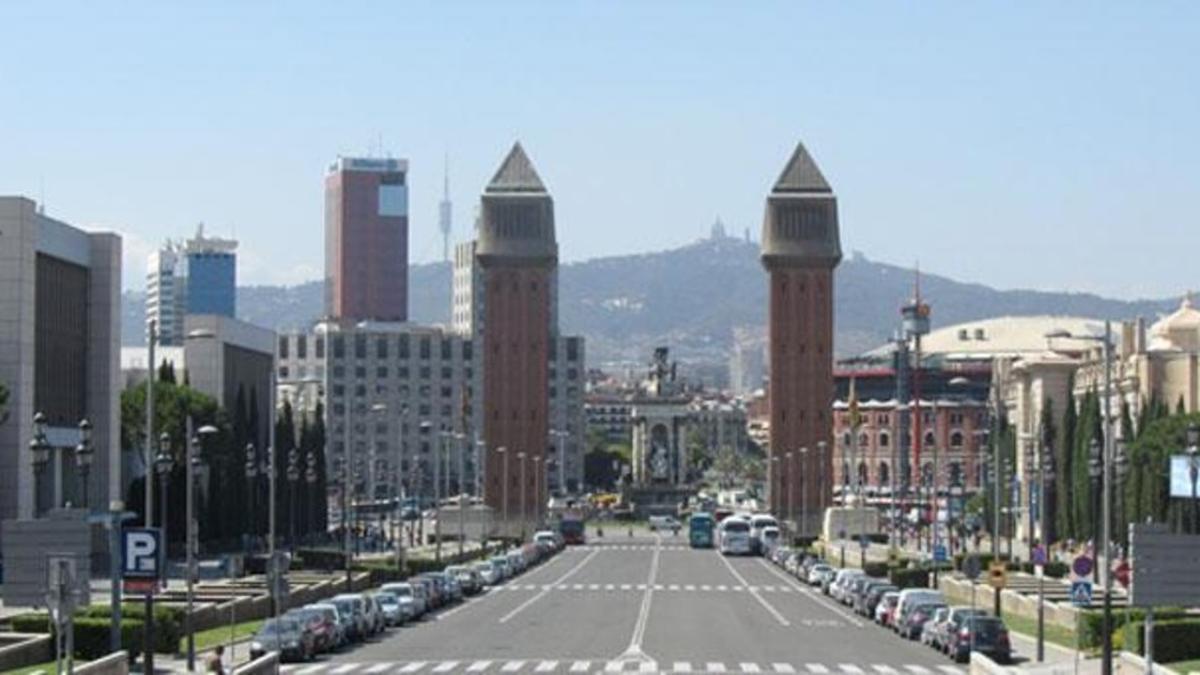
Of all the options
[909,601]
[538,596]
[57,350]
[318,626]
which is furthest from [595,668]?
[57,350]

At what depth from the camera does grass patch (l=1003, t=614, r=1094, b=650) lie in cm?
7450

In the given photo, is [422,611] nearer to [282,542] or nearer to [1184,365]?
[282,542]

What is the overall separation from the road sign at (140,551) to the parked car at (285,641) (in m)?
9.52

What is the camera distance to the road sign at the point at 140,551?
53.6 meters

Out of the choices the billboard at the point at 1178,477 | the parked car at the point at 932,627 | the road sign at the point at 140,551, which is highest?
the billboard at the point at 1178,477

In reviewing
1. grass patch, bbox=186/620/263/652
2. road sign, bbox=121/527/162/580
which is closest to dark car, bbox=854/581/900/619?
grass patch, bbox=186/620/263/652

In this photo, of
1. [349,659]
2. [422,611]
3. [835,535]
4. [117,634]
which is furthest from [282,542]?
[117,634]

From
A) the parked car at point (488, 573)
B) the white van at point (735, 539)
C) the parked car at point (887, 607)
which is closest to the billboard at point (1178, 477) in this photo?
the parked car at point (887, 607)

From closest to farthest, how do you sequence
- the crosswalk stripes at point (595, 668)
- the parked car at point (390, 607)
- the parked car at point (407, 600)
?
1. the crosswalk stripes at point (595, 668)
2. the parked car at point (390, 607)
3. the parked car at point (407, 600)

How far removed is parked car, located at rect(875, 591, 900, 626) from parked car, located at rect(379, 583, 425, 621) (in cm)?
1480

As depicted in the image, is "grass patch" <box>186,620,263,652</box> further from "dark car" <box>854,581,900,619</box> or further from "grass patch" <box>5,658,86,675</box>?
"dark car" <box>854,581,900,619</box>

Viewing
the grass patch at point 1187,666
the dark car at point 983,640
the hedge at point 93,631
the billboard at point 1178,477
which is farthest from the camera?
the billboard at point 1178,477

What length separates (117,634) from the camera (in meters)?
54.0

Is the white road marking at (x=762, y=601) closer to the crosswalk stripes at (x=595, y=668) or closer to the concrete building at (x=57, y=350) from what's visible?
the crosswalk stripes at (x=595, y=668)
